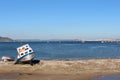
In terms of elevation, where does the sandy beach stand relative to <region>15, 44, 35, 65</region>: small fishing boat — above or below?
below

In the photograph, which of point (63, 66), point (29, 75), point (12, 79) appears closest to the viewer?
point (12, 79)

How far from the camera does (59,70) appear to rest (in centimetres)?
3691

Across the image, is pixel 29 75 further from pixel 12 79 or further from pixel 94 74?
pixel 94 74

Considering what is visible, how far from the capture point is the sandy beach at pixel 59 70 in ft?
107

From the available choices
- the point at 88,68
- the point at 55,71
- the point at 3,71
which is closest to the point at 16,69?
the point at 3,71

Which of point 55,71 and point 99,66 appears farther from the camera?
point 99,66

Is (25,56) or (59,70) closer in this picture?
(59,70)

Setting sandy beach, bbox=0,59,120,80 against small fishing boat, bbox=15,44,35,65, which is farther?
small fishing boat, bbox=15,44,35,65

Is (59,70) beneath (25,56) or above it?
beneath

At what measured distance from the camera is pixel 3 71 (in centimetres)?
3622

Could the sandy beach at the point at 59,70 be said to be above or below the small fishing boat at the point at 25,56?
below

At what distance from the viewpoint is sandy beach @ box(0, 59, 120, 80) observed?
32.8 metres

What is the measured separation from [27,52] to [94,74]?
866 cm

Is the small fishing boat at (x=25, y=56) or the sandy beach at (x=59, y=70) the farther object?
the small fishing boat at (x=25, y=56)
